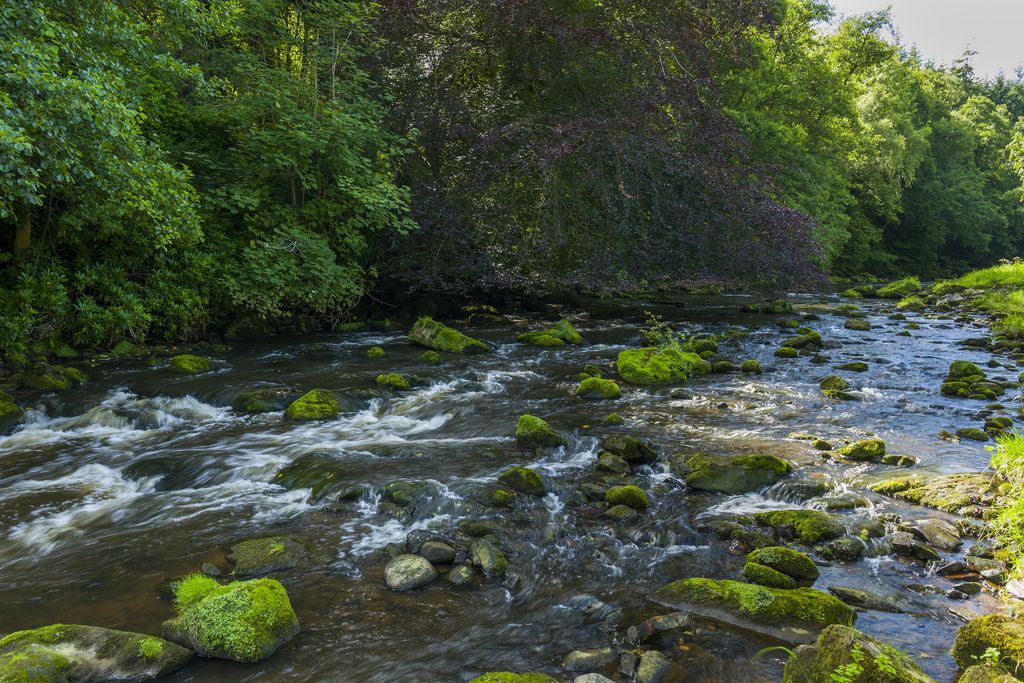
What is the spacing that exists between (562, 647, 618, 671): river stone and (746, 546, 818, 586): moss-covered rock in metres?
1.67

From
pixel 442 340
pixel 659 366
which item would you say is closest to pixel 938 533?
pixel 659 366

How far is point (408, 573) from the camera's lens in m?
5.09

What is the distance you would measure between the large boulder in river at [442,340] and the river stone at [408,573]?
9.37m

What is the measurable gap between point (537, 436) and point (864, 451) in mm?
3819

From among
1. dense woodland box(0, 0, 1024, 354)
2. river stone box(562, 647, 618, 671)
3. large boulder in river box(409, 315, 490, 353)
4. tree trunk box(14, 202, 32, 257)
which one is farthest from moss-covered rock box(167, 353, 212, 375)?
river stone box(562, 647, 618, 671)

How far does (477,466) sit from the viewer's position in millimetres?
7594

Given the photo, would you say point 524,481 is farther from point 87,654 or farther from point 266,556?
point 87,654

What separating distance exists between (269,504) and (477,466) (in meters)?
2.26

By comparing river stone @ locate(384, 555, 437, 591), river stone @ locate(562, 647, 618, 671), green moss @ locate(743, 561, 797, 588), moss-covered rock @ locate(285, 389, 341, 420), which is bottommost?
river stone @ locate(562, 647, 618, 671)

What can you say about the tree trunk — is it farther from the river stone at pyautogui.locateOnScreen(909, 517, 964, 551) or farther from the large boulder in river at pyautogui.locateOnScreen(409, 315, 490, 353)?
the river stone at pyautogui.locateOnScreen(909, 517, 964, 551)

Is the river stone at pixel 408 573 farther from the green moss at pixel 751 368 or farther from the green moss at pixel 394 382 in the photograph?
the green moss at pixel 751 368

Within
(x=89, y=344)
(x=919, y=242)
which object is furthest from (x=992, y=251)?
(x=89, y=344)

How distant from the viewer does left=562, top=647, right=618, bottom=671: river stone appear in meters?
4.07

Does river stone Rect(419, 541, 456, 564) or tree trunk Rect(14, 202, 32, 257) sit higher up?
tree trunk Rect(14, 202, 32, 257)
